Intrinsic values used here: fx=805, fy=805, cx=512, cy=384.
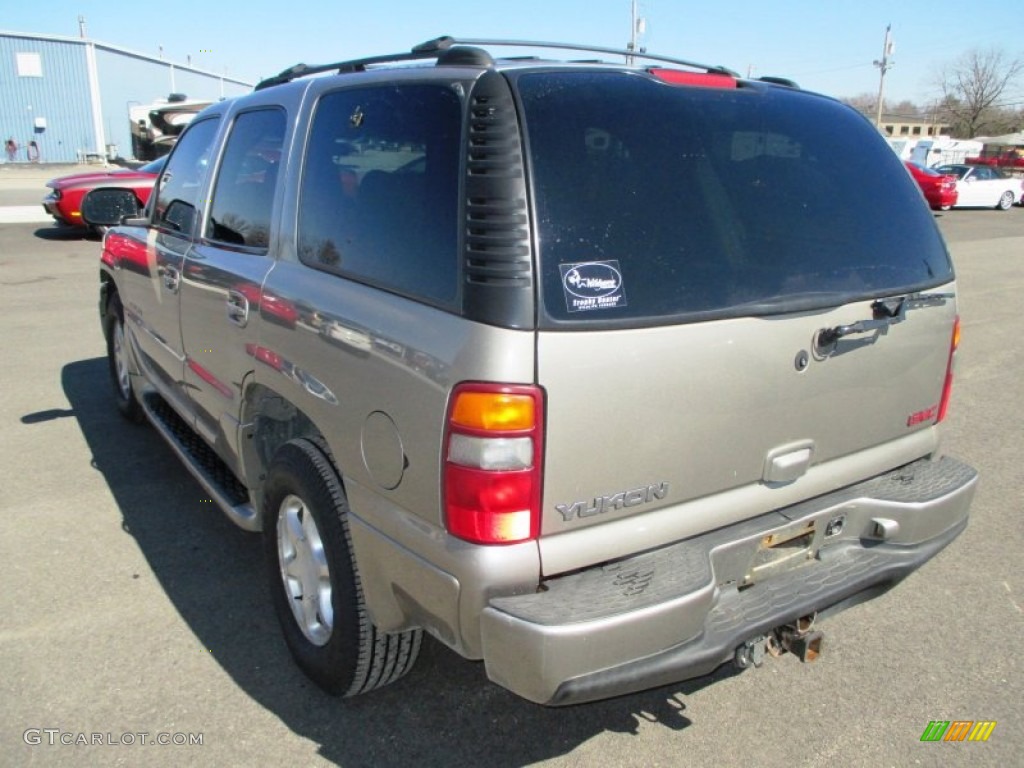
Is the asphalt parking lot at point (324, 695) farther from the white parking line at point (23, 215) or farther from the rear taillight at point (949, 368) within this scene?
the white parking line at point (23, 215)

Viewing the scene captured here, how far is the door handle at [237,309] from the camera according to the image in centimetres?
298

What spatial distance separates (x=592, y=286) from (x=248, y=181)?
186 cm

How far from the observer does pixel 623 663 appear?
6.57ft

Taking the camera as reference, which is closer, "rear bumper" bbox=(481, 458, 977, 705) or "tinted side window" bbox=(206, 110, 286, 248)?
"rear bumper" bbox=(481, 458, 977, 705)

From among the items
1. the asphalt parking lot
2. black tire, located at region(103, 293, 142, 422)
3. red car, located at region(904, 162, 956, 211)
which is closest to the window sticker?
the asphalt parking lot

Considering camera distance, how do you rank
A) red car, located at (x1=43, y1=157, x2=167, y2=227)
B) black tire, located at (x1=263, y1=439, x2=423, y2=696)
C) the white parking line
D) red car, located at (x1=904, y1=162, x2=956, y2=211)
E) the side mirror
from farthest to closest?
1. red car, located at (x1=904, y1=162, x2=956, y2=211)
2. the white parking line
3. red car, located at (x1=43, y1=157, x2=167, y2=227)
4. the side mirror
5. black tire, located at (x1=263, y1=439, x2=423, y2=696)

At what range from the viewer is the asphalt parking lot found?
254 cm

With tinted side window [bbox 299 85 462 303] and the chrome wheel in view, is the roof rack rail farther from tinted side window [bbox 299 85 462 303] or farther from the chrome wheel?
the chrome wheel

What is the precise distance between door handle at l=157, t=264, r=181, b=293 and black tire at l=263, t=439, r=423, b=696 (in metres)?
1.35

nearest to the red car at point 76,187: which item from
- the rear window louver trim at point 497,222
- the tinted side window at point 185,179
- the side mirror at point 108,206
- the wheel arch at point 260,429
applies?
the side mirror at point 108,206

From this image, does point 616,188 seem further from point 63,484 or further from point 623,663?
point 63,484

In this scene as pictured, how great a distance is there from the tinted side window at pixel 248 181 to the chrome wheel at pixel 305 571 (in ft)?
3.31

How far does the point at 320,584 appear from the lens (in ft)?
8.82

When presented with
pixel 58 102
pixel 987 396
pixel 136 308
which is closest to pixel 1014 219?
pixel 987 396
